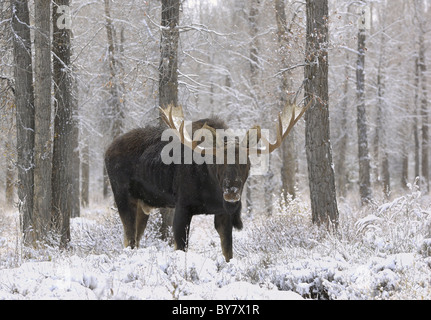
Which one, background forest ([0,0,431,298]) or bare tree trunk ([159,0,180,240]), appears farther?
background forest ([0,0,431,298])

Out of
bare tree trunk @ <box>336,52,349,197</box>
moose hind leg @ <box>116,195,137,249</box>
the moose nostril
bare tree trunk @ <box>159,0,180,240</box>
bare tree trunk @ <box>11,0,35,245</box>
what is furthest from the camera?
bare tree trunk @ <box>336,52,349,197</box>

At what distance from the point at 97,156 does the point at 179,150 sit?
19.7 metres

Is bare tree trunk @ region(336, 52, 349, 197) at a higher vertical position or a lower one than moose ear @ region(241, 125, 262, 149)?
higher

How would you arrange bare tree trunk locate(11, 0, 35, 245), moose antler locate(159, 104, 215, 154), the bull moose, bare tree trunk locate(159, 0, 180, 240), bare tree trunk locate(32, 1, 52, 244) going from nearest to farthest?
the bull moose < moose antler locate(159, 104, 215, 154) < bare tree trunk locate(32, 1, 52, 244) < bare tree trunk locate(11, 0, 35, 245) < bare tree trunk locate(159, 0, 180, 240)

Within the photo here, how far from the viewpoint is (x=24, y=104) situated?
8.65 metres

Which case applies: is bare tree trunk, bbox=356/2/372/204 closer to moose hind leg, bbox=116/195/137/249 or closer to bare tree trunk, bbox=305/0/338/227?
bare tree trunk, bbox=305/0/338/227

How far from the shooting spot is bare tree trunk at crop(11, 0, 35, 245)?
8602 millimetres

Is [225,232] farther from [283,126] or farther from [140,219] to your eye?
[140,219]

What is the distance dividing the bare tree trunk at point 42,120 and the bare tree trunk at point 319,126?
4.54 metres

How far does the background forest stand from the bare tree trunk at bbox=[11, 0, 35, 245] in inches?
8.6

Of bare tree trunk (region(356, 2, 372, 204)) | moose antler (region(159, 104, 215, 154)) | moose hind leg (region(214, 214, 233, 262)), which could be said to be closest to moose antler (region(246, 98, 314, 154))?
moose antler (region(159, 104, 215, 154))
